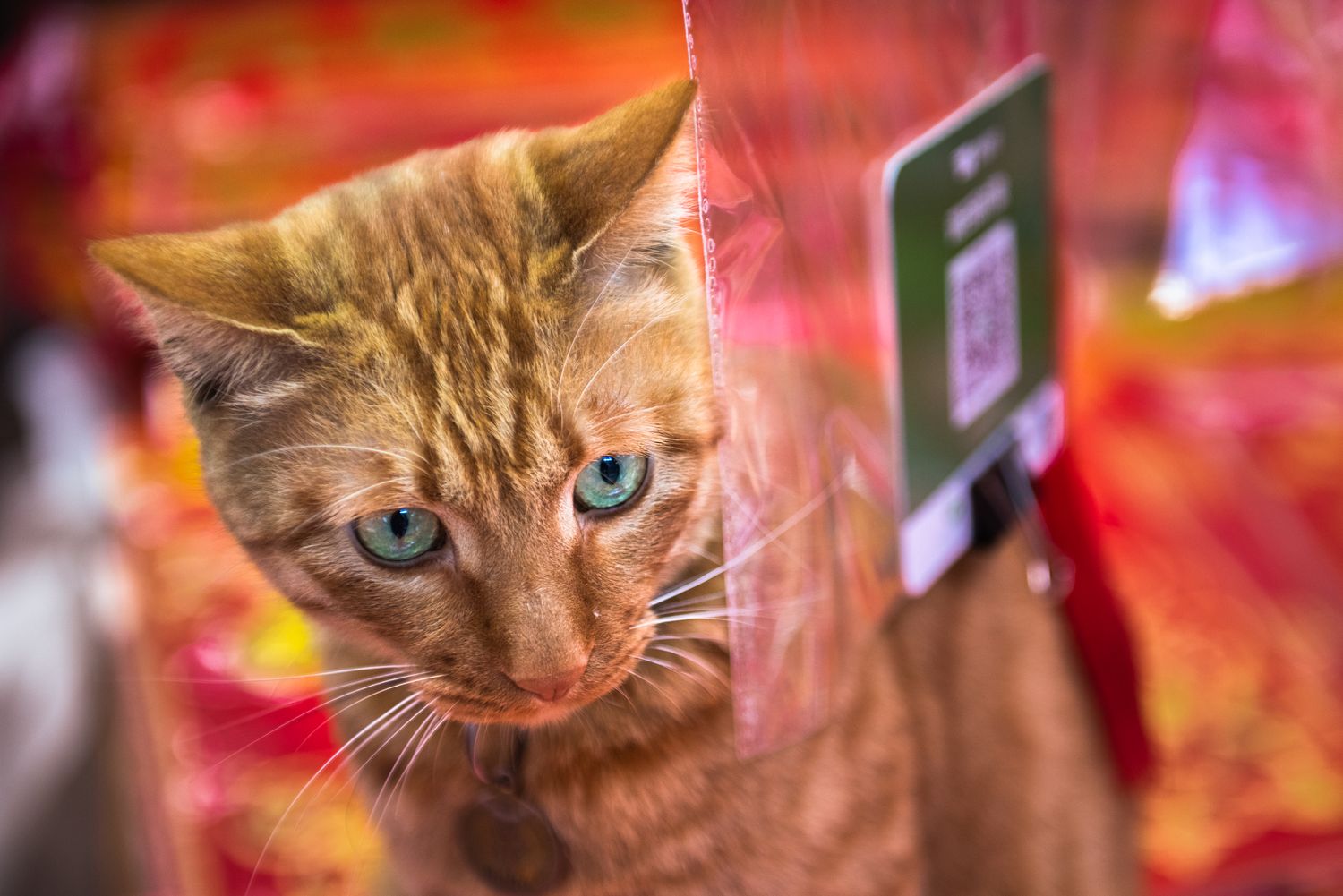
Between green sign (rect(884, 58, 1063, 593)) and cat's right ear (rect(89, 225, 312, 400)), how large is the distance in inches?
12.2

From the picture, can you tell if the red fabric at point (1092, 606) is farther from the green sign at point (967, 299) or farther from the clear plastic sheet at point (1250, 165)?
the clear plastic sheet at point (1250, 165)

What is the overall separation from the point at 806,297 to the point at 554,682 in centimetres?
21

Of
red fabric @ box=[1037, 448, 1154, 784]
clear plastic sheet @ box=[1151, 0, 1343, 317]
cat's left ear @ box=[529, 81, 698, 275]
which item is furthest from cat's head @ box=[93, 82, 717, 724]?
clear plastic sheet @ box=[1151, 0, 1343, 317]

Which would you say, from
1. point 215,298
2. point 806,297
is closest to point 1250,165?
point 806,297

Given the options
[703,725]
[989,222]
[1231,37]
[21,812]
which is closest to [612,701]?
[703,725]

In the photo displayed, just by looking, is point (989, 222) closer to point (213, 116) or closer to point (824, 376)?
point (824, 376)

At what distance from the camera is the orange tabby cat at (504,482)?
0.43 m

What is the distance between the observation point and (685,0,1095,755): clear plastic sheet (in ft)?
1.49

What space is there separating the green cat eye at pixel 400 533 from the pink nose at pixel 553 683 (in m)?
0.07

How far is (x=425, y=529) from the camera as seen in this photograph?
1.52 ft

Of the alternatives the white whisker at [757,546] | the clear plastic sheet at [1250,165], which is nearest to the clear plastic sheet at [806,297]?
the white whisker at [757,546]

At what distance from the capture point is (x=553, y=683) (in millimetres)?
469

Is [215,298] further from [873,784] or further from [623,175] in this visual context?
[873,784]

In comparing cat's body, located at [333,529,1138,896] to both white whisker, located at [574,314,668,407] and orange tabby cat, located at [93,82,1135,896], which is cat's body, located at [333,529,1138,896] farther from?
white whisker, located at [574,314,668,407]
